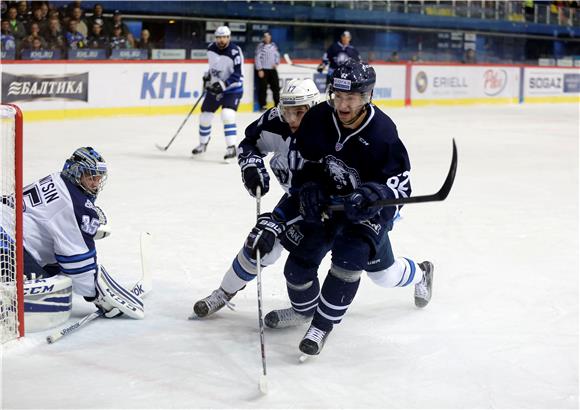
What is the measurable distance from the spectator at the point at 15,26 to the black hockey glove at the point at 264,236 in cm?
798

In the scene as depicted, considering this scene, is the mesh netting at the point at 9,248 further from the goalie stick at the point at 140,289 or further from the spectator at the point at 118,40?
the spectator at the point at 118,40

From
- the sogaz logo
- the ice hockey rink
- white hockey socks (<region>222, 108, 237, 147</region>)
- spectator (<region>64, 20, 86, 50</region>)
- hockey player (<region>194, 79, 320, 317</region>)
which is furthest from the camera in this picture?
the sogaz logo

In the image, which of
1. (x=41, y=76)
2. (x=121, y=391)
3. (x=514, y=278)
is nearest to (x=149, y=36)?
(x=41, y=76)

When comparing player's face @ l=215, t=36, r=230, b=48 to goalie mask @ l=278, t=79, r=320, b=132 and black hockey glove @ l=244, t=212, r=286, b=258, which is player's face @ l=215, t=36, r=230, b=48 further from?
black hockey glove @ l=244, t=212, r=286, b=258

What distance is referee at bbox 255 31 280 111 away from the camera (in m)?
12.1

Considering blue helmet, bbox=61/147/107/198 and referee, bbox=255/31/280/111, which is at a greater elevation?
blue helmet, bbox=61/147/107/198

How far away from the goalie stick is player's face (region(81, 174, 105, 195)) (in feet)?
1.56

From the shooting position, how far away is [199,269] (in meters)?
4.15

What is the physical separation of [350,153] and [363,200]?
23 centimetres

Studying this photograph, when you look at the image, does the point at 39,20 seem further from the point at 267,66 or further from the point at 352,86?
the point at 352,86

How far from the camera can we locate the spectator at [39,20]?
10.5 metres

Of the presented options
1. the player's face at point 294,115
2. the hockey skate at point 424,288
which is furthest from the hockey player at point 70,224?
the hockey skate at point 424,288

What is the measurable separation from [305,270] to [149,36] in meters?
9.32

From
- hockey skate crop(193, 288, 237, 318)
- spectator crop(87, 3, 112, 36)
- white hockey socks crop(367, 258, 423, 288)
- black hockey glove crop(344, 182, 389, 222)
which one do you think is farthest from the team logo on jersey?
spectator crop(87, 3, 112, 36)
